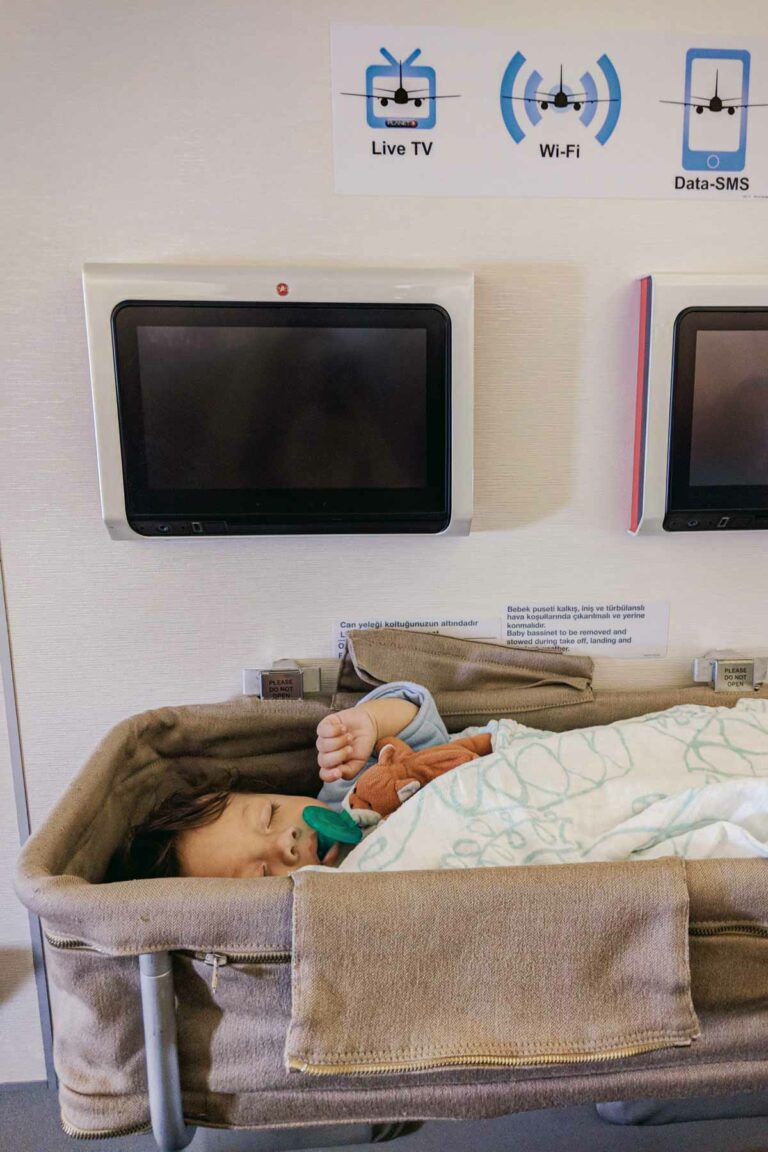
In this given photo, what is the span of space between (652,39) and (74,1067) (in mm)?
1252

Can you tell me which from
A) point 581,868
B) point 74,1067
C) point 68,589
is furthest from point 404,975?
point 68,589

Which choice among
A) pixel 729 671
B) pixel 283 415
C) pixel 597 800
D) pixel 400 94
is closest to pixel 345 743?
pixel 597 800

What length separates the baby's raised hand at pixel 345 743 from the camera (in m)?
0.92

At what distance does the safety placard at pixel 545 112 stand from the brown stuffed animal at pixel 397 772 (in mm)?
680

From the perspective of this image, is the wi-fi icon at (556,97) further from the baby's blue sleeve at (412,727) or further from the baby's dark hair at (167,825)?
the baby's dark hair at (167,825)

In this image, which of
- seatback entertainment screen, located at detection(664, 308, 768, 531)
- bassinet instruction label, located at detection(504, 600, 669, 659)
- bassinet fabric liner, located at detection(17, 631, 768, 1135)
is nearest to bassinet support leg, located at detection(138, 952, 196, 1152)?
bassinet fabric liner, located at detection(17, 631, 768, 1135)

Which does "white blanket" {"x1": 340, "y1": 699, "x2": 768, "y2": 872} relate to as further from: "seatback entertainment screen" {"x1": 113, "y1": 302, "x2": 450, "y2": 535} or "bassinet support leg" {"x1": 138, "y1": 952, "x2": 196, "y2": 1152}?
"seatback entertainment screen" {"x1": 113, "y1": 302, "x2": 450, "y2": 535}

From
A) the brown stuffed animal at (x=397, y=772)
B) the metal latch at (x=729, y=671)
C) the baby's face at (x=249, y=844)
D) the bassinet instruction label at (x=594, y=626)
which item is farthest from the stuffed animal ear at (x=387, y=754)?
the metal latch at (x=729, y=671)

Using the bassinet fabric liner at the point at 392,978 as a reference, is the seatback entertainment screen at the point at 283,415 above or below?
above

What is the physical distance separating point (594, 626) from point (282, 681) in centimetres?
44

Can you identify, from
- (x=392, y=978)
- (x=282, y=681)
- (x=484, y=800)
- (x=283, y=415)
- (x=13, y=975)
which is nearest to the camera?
(x=392, y=978)

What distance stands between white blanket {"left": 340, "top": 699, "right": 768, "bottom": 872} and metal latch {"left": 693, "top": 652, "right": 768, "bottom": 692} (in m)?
0.12

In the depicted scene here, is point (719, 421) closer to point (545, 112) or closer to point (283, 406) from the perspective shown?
point (545, 112)

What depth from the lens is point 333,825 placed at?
0.87 metres
